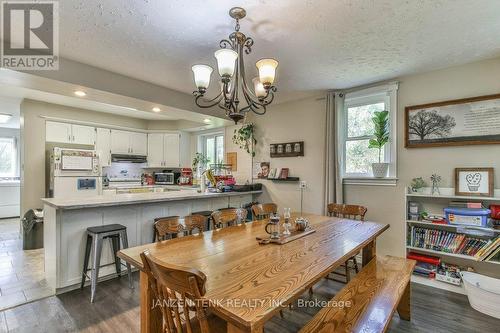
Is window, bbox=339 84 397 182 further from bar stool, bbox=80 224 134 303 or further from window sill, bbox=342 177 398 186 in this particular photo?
bar stool, bbox=80 224 134 303

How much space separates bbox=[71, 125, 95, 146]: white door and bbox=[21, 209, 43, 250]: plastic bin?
1.77 metres

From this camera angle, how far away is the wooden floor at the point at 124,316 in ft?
6.39

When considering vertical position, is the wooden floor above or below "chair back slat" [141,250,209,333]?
below

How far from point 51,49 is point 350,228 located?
10.9 feet

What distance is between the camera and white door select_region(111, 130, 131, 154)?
557cm

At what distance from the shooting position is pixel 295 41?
87.4 inches

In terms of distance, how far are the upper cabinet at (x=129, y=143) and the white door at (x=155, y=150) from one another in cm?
12

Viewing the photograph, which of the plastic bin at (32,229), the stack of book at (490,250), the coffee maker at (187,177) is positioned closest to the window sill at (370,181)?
the stack of book at (490,250)

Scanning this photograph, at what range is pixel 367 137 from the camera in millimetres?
3404

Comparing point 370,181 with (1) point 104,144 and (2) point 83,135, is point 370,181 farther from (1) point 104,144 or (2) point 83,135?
(2) point 83,135

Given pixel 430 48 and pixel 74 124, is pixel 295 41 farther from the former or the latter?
pixel 74 124

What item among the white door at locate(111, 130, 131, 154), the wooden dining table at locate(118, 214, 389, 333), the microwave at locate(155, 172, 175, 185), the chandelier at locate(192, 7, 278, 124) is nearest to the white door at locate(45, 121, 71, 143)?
the white door at locate(111, 130, 131, 154)

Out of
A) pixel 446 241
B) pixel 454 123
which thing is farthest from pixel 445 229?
pixel 454 123

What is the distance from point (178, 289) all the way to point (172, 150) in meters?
5.53
